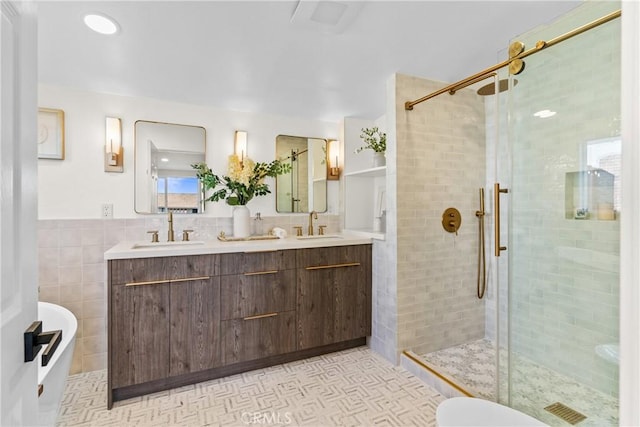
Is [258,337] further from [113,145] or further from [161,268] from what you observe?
[113,145]

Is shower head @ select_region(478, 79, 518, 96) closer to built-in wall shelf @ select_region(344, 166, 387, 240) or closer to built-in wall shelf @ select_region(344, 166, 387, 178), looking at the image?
built-in wall shelf @ select_region(344, 166, 387, 178)

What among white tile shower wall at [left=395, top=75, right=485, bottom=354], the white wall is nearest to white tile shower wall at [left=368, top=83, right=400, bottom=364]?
white tile shower wall at [left=395, top=75, right=485, bottom=354]

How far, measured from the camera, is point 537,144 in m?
1.66

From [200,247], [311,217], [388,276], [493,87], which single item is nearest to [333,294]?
[388,276]

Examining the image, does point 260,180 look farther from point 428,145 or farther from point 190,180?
point 428,145

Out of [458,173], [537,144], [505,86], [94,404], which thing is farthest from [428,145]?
[94,404]

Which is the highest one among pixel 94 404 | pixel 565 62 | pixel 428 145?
pixel 565 62

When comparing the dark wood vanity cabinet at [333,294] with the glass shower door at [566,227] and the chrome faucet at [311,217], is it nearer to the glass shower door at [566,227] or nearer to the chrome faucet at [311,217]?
the chrome faucet at [311,217]

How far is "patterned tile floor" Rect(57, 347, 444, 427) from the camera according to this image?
5.96 ft

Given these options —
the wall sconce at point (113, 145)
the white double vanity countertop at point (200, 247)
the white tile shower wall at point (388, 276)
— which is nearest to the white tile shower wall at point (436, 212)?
the white tile shower wall at point (388, 276)

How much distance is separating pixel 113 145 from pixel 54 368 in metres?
1.67

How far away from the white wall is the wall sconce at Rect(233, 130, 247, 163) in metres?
0.05

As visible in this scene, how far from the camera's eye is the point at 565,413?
1532 mm

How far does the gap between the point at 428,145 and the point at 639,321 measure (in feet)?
7.15
